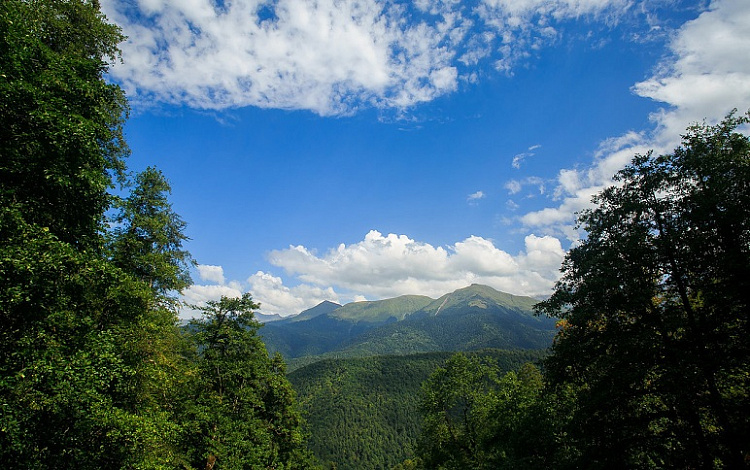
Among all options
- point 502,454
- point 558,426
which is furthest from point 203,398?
point 558,426

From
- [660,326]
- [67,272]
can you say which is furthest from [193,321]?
[660,326]

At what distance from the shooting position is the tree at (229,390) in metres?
17.2

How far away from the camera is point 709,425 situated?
504 inches

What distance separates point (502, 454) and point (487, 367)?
22.9ft

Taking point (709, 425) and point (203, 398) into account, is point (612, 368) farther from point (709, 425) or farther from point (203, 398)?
point (203, 398)

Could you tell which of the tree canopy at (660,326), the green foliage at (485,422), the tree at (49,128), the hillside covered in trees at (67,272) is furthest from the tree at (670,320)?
the tree at (49,128)

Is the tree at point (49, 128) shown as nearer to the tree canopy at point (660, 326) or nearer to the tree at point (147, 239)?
the tree at point (147, 239)

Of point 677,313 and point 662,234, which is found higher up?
point 662,234

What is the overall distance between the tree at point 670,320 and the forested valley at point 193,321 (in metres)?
0.07

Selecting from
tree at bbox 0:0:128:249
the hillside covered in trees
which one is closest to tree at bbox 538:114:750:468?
the hillside covered in trees

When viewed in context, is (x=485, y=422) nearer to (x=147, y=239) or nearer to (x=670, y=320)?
(x=670, y=320)

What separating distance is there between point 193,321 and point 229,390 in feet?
14.7

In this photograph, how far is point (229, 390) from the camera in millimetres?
19156

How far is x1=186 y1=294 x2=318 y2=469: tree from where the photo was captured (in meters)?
17.2
